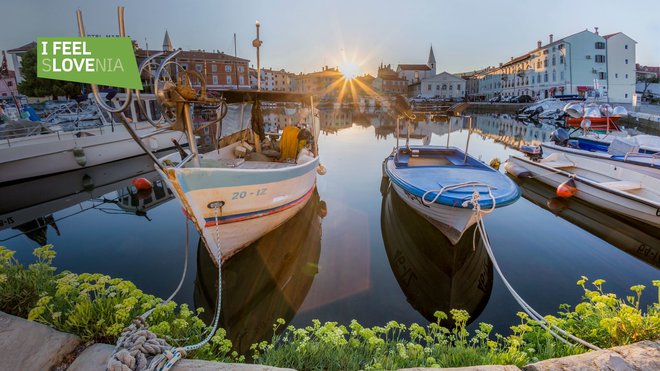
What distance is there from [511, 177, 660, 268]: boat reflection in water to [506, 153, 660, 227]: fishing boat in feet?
0.90

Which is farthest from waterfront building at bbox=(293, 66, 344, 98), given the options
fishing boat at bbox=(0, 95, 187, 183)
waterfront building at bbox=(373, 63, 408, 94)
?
fishing boat at bbox=(0, 95, 187, 183)

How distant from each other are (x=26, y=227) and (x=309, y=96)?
9.18m

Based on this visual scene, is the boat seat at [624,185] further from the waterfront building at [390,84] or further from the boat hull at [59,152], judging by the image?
the waterfront building at [390,84]

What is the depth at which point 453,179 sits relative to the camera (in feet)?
25.0

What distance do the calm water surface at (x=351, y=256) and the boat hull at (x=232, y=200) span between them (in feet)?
2.07

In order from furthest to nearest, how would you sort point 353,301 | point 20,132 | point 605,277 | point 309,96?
point 20,132 < point 309,96 < point 605,277 < point 353,301

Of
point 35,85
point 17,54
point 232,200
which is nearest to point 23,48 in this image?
point 17,54

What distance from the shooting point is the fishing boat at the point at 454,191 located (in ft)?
20.6

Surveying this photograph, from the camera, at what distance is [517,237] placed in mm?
8578

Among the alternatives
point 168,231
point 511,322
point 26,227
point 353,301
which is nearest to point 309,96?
point 168,231

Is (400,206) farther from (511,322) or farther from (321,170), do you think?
(511,322)

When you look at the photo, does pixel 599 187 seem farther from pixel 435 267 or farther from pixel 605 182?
pixel 435 267

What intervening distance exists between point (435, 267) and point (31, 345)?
6.19 m

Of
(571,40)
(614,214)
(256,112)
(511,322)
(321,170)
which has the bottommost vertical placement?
(511,322)
